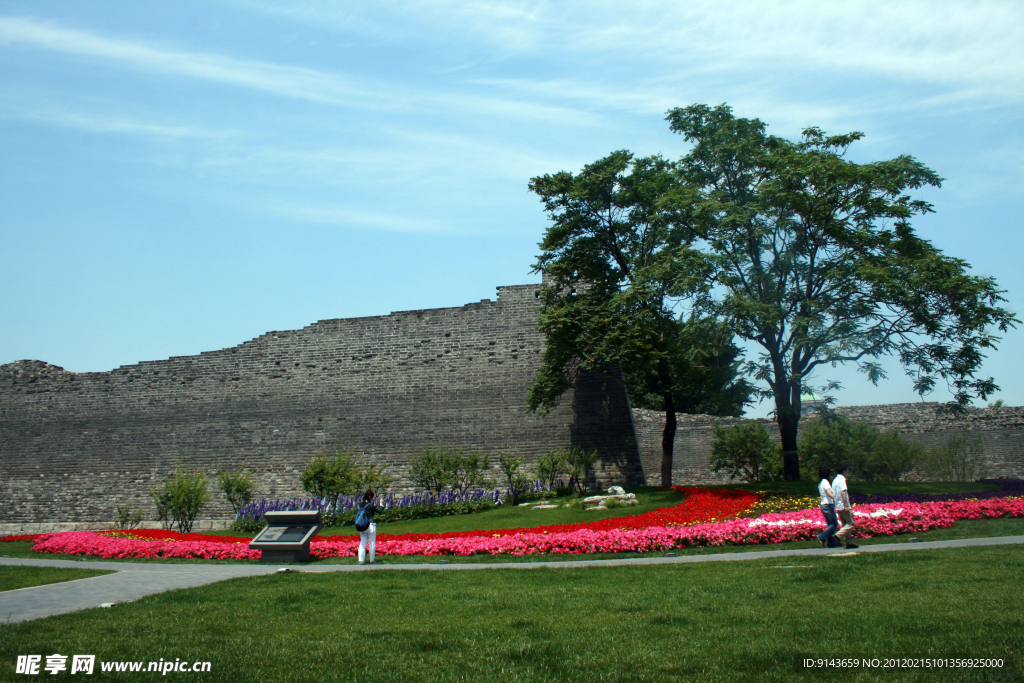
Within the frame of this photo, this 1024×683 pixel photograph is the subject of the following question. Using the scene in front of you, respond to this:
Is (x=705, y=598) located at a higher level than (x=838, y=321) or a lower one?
lower

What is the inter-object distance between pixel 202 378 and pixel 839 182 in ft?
73.8

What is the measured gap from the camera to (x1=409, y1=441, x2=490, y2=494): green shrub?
22.0 m

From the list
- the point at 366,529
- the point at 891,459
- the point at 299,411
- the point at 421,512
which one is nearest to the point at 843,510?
the point at 366,529

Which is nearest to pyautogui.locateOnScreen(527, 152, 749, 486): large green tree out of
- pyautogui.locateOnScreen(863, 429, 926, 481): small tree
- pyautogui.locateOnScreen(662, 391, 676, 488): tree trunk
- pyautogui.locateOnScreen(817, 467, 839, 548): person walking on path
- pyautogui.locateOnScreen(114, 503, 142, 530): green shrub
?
pyautogui.locateOnScreen(662, 391, 676, 488): tree trunk

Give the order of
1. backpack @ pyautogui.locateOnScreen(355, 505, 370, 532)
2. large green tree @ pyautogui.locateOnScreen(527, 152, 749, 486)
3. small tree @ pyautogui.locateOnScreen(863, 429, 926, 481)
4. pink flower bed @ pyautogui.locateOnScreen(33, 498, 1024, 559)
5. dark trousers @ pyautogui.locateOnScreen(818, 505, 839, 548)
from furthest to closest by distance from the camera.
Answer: small tree @ pyautogui.locateOnScreen(863, 429, 926, 481) → large green tree @ pyautogui.locateOnScreen(527, 152, 749, 486) → pink flower bed @ pyautogui.locateOnScreen(33, 498, 1024, 559) → backpack @ pyautogui.locateOnScreen(355, 505, 370, 532) → dark trousers @ pyautogui.locateOnScreen(818, 505, 839, 548)

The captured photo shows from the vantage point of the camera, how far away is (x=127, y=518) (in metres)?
24.2

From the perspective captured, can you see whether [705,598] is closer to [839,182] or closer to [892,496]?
[892,496]

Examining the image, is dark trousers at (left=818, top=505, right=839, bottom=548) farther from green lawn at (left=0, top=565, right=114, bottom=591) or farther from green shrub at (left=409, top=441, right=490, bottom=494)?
green shrub at (left=409, top=441, right=490, bottom=494)

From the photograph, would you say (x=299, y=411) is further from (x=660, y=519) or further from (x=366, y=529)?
(x=660, y=519)

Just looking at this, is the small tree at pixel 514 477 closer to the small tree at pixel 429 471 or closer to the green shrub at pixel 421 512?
the green shrub at pixel 421 512

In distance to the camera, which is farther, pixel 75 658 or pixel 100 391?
pixel 100 391

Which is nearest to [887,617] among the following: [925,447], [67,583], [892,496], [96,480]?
[67,583]

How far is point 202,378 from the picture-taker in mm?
26234

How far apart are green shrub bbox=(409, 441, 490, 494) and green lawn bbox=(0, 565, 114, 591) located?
11237mm
